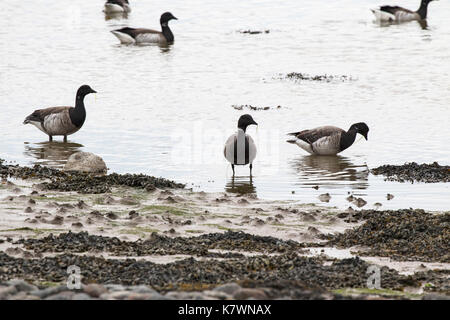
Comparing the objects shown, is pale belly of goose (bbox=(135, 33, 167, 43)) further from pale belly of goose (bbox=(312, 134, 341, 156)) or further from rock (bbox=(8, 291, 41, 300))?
rock (bbox=(8, 291, 41, 300))

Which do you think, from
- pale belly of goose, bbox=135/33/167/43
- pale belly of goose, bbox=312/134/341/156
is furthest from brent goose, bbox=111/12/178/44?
pale belly of goose, bbox=312/134/341/156

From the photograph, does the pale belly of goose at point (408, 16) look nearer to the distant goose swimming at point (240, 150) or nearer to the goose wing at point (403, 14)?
the goose wing at point (403, 14)

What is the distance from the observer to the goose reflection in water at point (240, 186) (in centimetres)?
1401

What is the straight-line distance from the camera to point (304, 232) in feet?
33.1

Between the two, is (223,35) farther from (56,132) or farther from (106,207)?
(106,207)

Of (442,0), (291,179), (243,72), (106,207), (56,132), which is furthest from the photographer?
(442,0)

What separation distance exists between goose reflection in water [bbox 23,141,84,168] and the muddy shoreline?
2780mm

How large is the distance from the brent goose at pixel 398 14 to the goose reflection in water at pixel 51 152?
77.6ft

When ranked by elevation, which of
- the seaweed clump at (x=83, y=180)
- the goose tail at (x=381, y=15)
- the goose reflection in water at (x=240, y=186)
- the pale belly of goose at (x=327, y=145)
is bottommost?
the goose reflection in water at (x=240, y=186)

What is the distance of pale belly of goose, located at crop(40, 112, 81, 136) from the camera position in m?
18.4

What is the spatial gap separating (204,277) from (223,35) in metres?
27.4

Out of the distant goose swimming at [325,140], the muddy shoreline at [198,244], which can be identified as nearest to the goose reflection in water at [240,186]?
the muddy shoreline at [198,244]

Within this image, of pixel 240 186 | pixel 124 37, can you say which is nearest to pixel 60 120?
pixel 240 186
